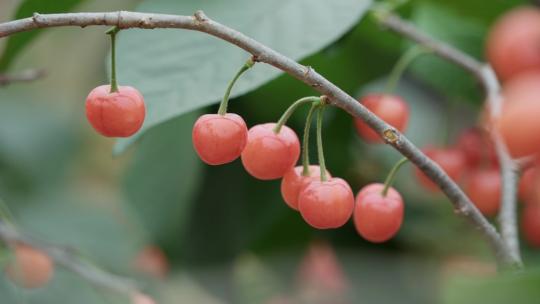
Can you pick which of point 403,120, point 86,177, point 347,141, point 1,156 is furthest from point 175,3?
point 86,177

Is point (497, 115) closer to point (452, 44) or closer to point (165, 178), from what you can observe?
point (452, 44)

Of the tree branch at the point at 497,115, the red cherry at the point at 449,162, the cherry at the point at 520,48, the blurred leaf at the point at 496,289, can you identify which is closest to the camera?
the blurred leaf at the point at 496,289

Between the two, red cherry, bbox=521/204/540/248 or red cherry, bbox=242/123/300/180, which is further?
red cherry, bbox=521/204/540/248

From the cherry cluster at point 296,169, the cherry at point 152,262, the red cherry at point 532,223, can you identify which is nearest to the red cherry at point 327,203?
the cherry cluster at point 296,169

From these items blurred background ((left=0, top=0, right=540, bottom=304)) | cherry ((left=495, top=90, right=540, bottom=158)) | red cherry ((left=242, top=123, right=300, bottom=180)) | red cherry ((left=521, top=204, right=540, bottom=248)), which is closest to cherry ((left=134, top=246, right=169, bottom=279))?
blurred background ((left=0, top=0, right=540, bottom=304))

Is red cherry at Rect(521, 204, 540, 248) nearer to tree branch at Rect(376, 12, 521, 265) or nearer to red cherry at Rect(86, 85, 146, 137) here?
tree branch at Rect(376, 12, 521, 265)

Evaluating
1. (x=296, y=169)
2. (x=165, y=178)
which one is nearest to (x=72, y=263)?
(x=165, y=178)

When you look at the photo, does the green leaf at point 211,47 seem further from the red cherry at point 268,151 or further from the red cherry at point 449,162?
the red cherry at point 449,162
